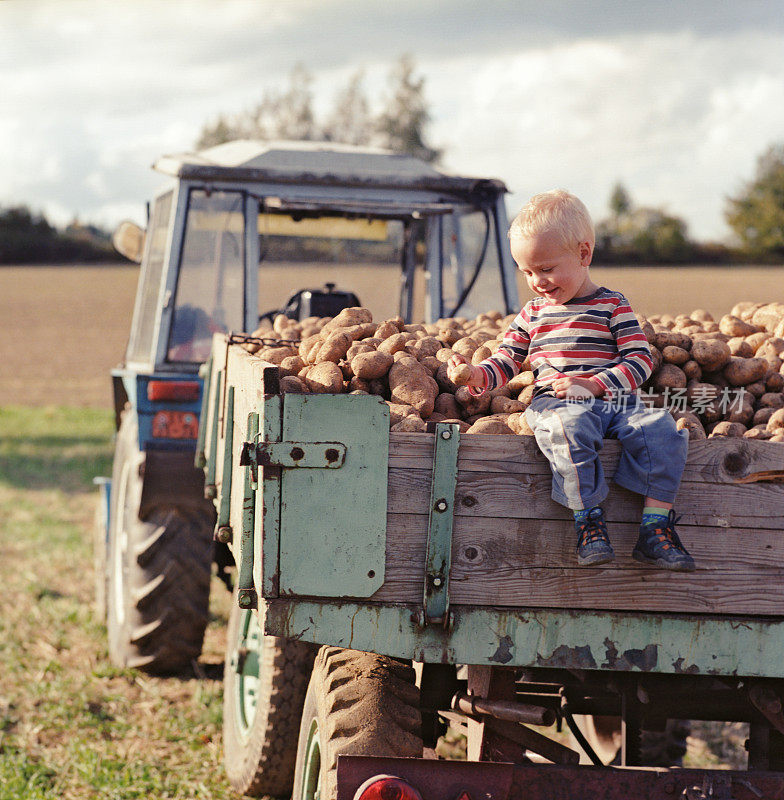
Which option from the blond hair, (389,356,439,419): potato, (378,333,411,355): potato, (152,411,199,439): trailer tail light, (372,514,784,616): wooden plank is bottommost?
(152,411,199,439): trailer tail light

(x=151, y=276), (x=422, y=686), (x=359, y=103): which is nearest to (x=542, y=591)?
(x=422, y=686)

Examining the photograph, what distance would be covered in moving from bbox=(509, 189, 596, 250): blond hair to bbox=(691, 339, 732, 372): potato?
61 cm

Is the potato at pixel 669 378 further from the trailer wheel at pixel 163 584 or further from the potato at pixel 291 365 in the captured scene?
the trailer wheel at pixel 163 584

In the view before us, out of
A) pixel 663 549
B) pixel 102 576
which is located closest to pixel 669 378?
pixel 663 549

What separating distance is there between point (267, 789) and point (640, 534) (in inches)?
80.8

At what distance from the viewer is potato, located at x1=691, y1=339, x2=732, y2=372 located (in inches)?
113

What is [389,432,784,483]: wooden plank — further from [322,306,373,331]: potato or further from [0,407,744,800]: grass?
[0,407,744,800]: grass

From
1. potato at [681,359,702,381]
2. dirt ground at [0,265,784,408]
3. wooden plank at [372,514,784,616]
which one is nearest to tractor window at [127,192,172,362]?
potato at [681,359,702,381]

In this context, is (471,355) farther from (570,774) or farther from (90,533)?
(90,533)

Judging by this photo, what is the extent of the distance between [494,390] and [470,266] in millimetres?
2533

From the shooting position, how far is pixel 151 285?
16.6 feet

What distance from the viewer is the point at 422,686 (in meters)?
2.69

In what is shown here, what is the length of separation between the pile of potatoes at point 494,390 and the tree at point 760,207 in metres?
61.3

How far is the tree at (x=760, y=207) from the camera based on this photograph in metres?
61.8
